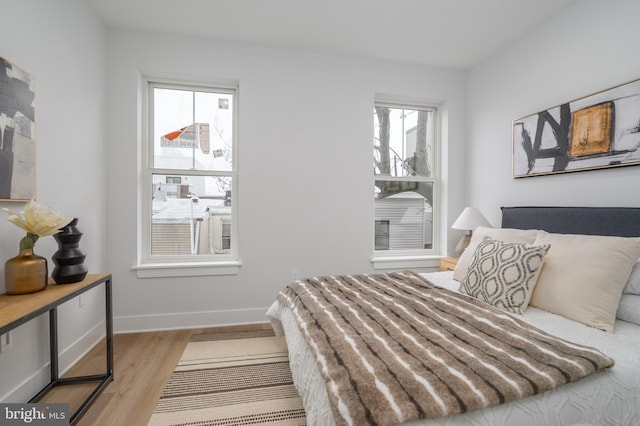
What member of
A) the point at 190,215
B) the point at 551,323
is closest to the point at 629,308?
the point at 551,323

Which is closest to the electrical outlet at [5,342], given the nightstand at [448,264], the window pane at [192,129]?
the window pane at [192,129]

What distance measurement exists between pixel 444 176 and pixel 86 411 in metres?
3.51

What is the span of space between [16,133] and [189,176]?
4.25ft

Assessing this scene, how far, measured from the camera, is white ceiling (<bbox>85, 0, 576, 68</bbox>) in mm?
2154

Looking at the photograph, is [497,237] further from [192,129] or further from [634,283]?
[192,129]

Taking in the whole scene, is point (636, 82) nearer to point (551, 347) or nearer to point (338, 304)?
point (551, 347)

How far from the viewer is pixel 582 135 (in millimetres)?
2029

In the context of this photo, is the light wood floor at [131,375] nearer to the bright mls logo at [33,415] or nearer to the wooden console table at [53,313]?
the wooden console table at [53,313]

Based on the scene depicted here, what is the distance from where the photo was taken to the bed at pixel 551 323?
2.72 feet

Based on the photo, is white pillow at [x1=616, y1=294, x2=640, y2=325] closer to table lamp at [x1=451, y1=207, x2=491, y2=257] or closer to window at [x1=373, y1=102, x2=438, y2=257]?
table lamp at [x1=451, y1=207, x2=491, y2=257]

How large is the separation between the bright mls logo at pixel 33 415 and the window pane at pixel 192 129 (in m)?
1.93

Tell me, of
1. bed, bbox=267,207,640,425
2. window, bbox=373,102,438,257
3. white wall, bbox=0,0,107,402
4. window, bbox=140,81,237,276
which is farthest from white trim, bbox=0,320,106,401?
window, bbox=373,102,438,257

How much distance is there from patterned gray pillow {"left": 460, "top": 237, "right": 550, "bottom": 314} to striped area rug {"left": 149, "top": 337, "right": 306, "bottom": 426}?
124 cm

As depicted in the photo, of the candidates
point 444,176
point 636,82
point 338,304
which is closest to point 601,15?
point 636,82
